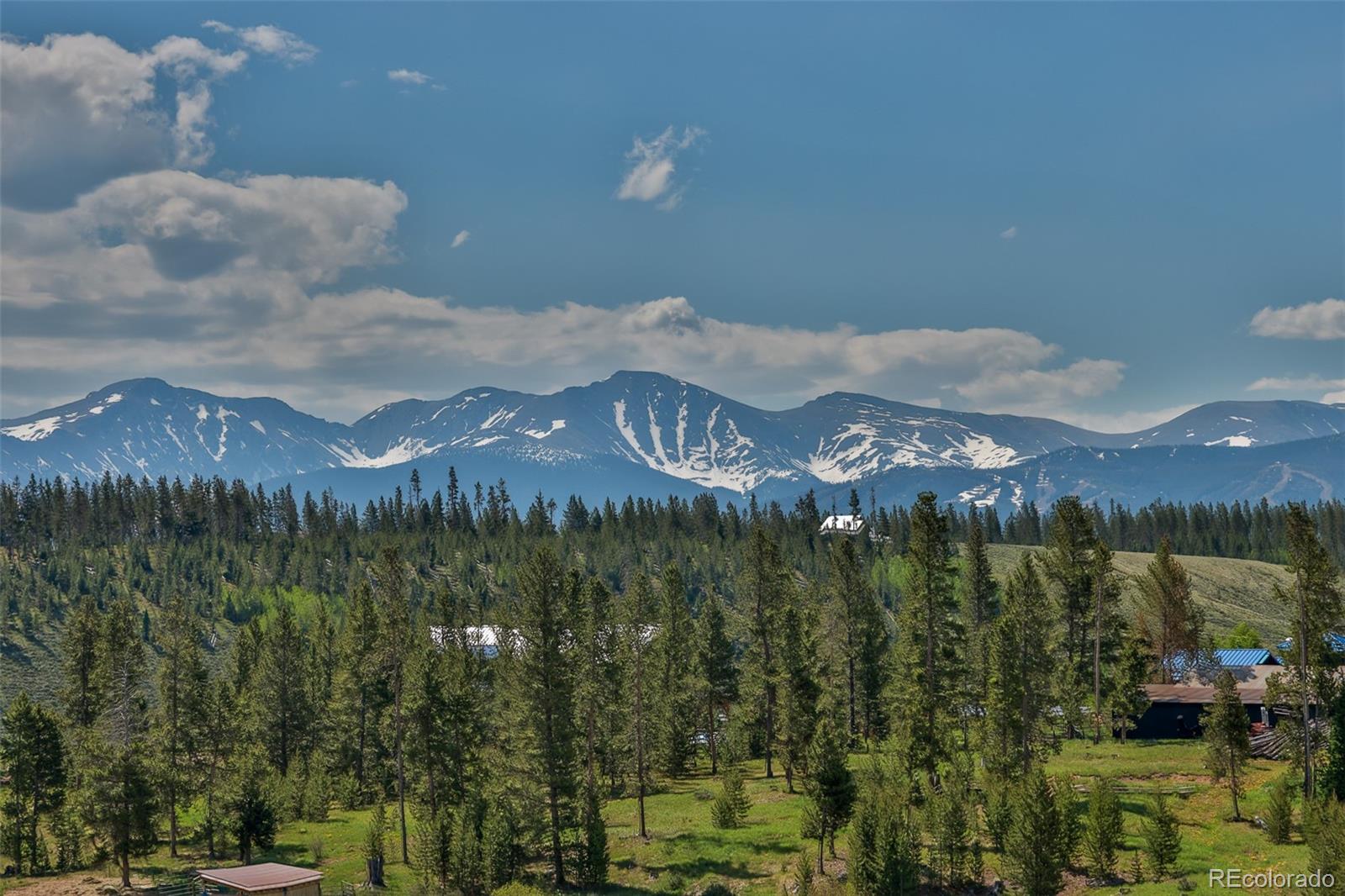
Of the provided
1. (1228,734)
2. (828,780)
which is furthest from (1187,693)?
(828,780)

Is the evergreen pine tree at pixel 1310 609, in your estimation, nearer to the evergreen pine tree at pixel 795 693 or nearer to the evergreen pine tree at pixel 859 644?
the evergreen pine tree at pixel 795 693

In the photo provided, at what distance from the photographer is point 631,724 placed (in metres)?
69.4

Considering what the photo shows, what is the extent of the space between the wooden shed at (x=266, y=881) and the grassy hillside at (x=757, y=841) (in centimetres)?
305

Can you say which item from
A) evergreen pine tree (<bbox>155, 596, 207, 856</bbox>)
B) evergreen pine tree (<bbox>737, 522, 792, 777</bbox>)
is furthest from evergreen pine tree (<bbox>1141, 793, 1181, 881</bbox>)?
evergreen pine tree (<bbox>155, 596, 207, 856</bbox>)

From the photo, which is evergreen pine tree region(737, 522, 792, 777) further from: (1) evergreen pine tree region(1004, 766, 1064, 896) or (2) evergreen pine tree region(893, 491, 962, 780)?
(1) evergreen pine tree region(1004, 766, 1064, 896)

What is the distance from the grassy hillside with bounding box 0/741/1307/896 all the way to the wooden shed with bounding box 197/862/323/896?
3047 mm

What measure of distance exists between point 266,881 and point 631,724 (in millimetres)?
30998

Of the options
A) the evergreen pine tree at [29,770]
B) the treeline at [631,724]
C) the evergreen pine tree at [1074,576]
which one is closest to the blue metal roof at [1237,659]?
the treeline at [631,724]

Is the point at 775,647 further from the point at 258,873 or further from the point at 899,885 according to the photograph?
the point at 258,873

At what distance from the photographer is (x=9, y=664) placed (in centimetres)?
12444

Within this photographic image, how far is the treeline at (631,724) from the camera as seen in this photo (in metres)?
42.8

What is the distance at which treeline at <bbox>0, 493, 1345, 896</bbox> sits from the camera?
42.8 metres

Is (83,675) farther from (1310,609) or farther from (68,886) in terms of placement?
(1310,609)

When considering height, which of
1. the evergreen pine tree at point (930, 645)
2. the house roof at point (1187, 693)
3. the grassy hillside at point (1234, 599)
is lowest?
the grassy hillside at point (1234, 599)
